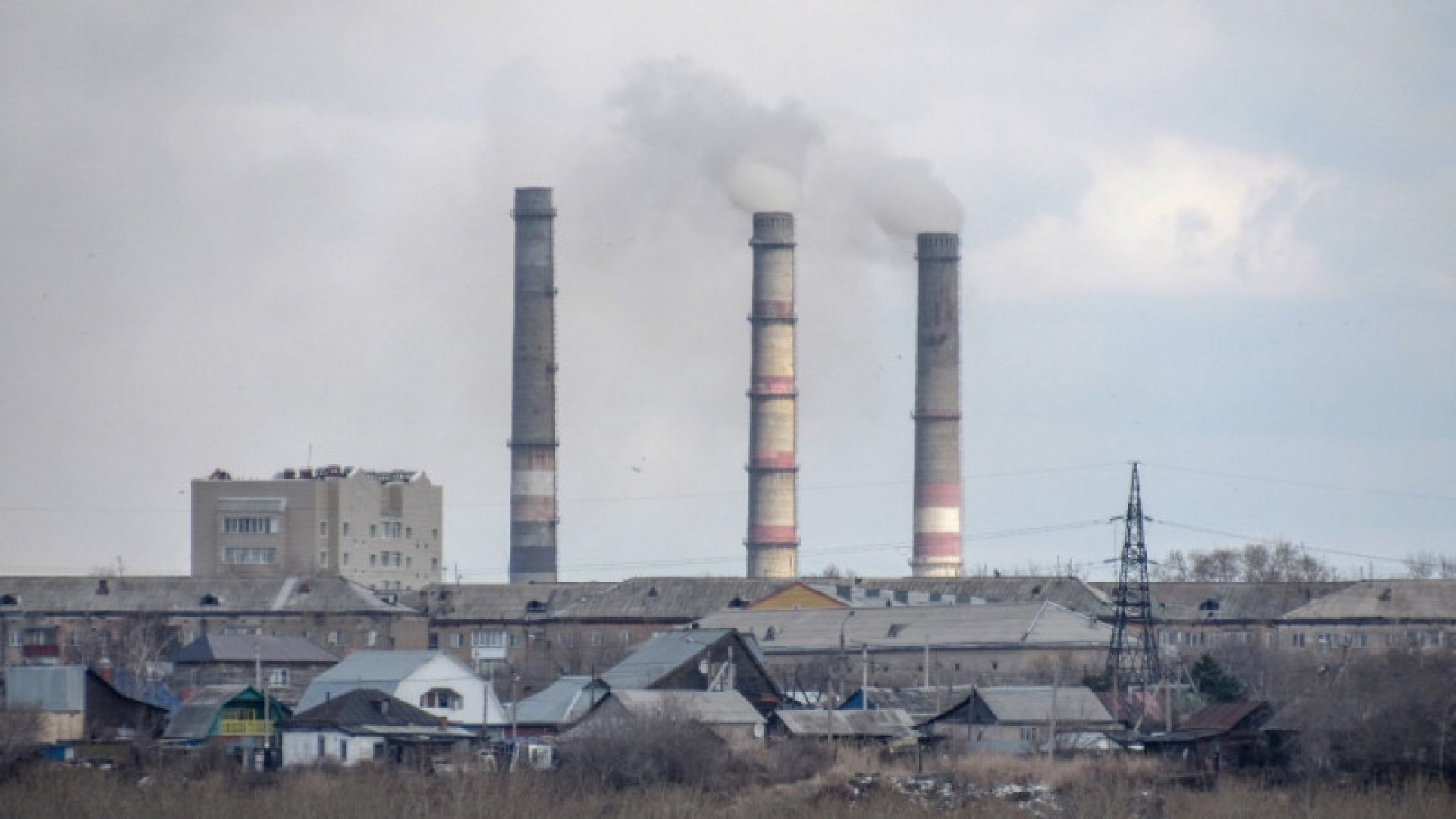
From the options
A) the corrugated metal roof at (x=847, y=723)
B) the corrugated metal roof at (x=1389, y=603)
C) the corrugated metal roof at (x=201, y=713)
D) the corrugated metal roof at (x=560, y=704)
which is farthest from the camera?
the corrugated metal roof at (x=1389, y=603)

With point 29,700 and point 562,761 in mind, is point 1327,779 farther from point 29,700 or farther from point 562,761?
point 29,700

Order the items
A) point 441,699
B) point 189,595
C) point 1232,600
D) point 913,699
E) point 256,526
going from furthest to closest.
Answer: point 256,526 < point 189,595 < point 1232,600 < point 913,699 < point 441,699

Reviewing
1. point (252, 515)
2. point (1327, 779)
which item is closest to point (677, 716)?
point (1327, 779)

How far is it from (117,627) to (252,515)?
1483 cm

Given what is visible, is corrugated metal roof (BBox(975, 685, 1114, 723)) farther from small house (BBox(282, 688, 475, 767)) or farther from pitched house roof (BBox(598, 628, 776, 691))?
small house (BBox(282, 688, 475, 767))

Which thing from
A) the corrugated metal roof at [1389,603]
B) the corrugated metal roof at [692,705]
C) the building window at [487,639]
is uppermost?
the corrugated metal roof at [1389,603]

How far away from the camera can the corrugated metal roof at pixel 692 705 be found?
49844mm

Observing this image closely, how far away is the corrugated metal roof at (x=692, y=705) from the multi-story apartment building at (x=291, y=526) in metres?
37.1

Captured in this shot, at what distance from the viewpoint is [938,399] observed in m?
86.4

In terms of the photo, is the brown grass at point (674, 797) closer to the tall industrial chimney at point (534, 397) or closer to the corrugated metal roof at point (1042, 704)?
the corrugated metal roof at point (1042, 704)

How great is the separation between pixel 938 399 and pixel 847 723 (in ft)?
115

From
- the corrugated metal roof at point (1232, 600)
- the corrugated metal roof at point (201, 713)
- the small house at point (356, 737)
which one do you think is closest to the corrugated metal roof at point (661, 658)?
the small house at point (356, 737)

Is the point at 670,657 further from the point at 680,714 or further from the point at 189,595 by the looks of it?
the point at 189,595

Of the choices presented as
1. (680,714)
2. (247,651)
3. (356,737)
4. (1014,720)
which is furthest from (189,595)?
(1014,720)
